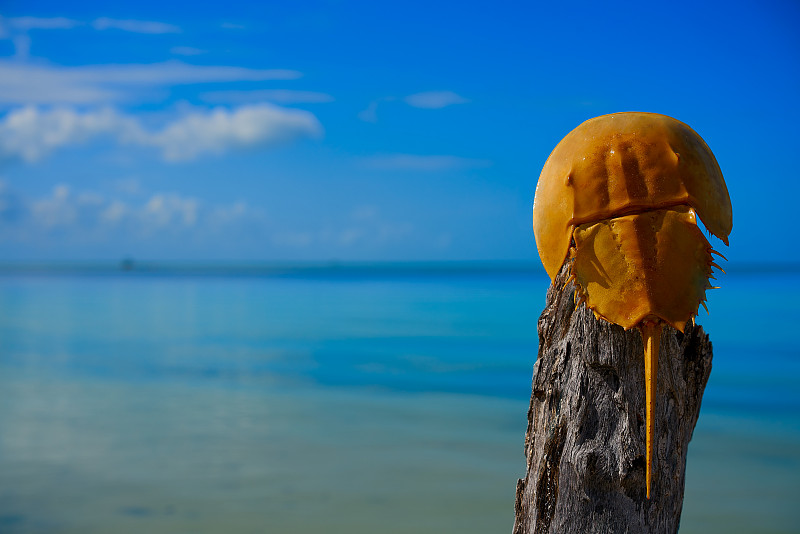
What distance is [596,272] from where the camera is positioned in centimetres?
170

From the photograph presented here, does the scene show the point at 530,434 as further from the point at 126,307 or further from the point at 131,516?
the point at 126,307

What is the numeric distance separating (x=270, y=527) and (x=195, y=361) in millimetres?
6913

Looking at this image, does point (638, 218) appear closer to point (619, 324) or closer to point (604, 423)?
point (619, 324)

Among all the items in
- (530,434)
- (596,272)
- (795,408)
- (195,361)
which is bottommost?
(530,434)

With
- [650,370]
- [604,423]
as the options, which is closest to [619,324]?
[650,370]

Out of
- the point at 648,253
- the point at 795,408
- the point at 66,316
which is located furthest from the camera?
the point at 66,316

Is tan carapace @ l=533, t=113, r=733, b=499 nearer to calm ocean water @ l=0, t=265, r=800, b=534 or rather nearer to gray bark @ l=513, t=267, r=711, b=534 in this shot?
gray bark @ l=513, t=267, r=711, b=534

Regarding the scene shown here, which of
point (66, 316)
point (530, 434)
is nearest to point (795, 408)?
point (530, 434)

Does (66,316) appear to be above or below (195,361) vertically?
above

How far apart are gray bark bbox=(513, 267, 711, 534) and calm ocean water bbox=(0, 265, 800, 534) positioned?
9.71 feet

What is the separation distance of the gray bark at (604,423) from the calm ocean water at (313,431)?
296 cm

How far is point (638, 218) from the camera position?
5.52 ft

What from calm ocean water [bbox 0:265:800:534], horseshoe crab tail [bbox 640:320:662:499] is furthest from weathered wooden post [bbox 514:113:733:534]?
calm ocean water [bbox 0:265:800:534]

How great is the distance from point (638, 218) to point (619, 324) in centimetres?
28
